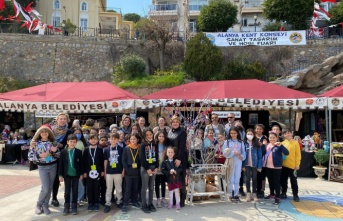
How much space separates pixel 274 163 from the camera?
256 inches

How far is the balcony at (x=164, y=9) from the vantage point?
34.9m

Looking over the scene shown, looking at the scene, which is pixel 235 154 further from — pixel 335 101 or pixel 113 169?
pixel 335 101

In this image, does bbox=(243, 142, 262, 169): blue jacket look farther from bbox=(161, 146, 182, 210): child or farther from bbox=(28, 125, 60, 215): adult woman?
bbox=(28, 125, 60, 215): adult woman

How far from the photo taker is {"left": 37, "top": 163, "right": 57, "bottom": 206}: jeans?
18.9 ft

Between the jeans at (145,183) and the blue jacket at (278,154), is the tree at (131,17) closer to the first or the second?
the blue jacket at (278,154)

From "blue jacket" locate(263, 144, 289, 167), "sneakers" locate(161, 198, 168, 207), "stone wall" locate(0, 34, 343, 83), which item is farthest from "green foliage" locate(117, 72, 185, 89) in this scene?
"sneakers" locate(161, 198, 168, 207)

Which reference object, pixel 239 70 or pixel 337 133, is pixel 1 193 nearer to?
pixel 337 133

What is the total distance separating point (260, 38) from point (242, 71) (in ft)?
11.9

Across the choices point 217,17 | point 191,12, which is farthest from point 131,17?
point 217,17

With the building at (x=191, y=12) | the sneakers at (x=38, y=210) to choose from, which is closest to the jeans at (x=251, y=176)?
the sneakers at (x=38, y=210)

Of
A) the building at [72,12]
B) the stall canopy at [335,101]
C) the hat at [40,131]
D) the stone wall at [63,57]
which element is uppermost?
the building at [72,12]

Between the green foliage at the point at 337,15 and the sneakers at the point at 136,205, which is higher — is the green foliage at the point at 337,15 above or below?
above

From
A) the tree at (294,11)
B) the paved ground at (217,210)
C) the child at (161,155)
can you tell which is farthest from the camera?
the tree at (294,11)

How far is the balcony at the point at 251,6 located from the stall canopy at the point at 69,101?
34.6 metres
